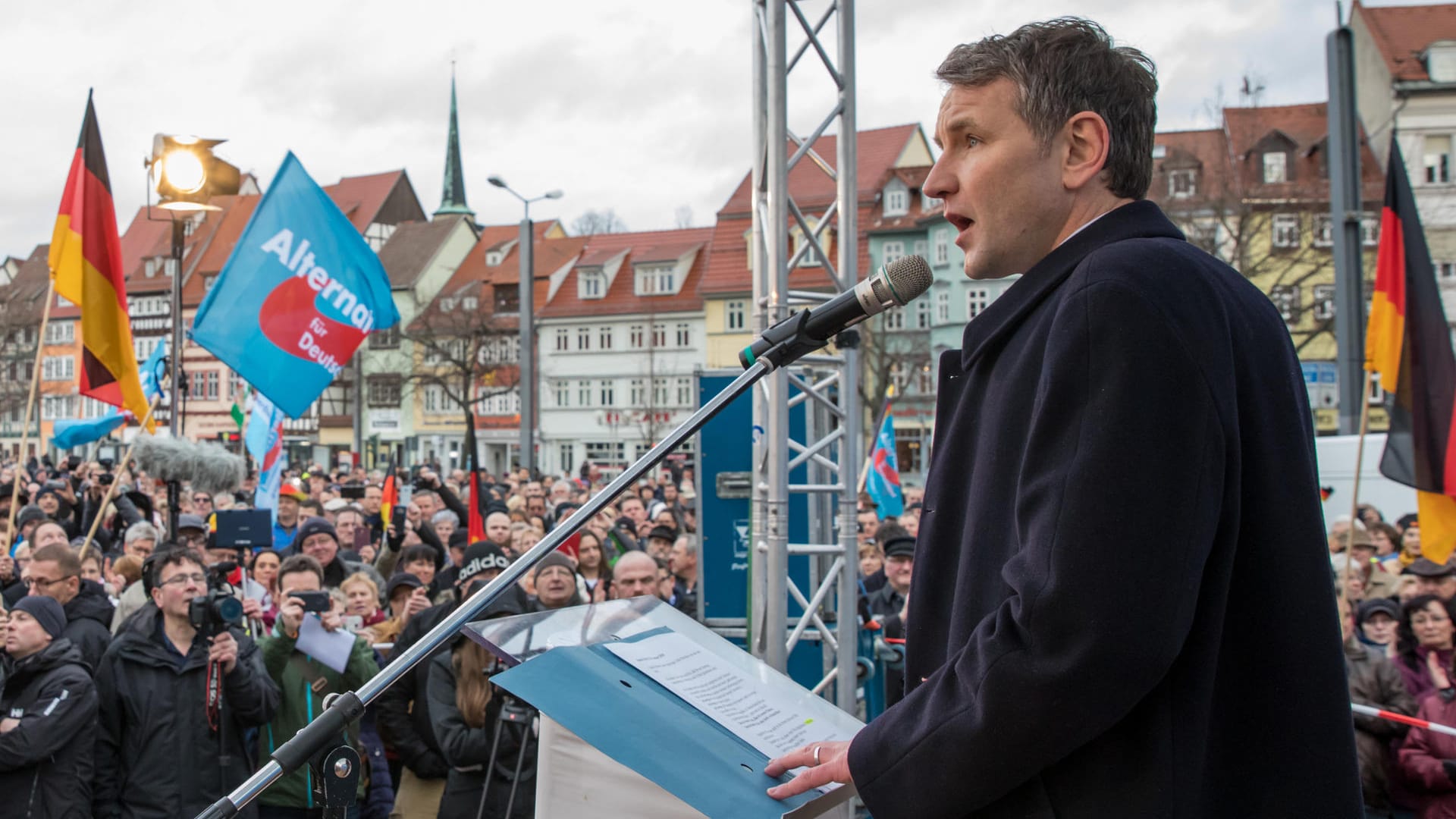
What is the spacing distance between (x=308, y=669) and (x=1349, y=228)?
40.6 ft

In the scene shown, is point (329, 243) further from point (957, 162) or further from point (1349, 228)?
point (1349, 228)

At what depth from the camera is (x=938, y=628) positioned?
5.78ft

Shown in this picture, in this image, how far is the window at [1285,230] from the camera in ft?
112

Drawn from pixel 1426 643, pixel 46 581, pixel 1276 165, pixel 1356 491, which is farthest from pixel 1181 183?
pixel 46 581

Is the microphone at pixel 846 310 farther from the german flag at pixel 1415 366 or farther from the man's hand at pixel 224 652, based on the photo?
the german flag at pixel 1415 366

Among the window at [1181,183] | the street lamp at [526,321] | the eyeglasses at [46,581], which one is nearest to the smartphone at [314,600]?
the eyeglasses at [46,581]

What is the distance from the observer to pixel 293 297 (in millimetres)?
8984

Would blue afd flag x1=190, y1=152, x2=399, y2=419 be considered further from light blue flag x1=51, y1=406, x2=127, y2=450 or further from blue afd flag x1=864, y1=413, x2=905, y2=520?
light blue flag x1=51, y1=406, x2=127, y2=450

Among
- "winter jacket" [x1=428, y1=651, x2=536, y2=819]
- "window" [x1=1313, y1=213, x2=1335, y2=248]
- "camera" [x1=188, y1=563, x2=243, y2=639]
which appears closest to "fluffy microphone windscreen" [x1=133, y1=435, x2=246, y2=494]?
"camera" [x1=188, y1=563, x2=243, y2=639]

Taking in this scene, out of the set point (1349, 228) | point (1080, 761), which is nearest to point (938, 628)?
point (1080, 761)

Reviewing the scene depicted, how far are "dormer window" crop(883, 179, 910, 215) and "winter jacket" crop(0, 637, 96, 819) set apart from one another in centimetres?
4716

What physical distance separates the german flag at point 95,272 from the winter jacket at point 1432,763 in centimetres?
748

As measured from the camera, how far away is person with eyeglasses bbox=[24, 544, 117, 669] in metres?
6.82

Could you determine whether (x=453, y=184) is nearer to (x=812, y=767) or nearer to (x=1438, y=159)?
(x=1438, y=159)
